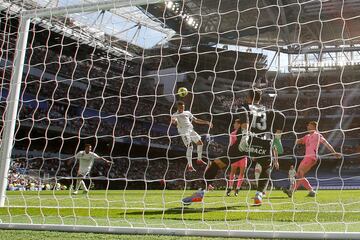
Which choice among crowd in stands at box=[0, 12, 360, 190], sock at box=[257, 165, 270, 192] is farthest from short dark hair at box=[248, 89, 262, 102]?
crowd in stands at box=[0, 12, 360, 190]

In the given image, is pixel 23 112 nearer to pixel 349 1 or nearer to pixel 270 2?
pixel 270 2

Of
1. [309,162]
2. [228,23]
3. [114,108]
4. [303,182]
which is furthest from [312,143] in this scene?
[228,23]

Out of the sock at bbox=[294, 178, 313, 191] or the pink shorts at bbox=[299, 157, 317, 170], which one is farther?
the sock at bbox=[294, 178, 313, 191]

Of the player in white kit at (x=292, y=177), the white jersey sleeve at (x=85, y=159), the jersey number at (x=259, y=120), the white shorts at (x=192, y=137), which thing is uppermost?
the jersey number at (x=259, y=120)

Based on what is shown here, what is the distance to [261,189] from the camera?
18.2ft

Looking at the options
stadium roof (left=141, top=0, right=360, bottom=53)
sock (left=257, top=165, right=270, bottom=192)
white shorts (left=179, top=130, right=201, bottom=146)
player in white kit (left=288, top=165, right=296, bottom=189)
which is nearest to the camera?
sock (left=257, top=165, right=270, bottom=192)

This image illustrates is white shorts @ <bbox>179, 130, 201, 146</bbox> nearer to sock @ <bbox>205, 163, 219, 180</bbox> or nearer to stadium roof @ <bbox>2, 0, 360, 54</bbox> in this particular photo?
sock @ <bbox>205, 163, 219, 180</bbox>

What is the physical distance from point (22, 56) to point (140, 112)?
75.4 ft

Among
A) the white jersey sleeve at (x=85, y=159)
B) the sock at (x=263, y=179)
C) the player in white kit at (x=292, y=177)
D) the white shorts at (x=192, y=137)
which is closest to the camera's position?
the sock at (x=263, y=179)

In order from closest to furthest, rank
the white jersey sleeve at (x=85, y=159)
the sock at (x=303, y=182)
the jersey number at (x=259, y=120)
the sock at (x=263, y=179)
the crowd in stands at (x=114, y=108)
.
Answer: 1. the sock at (x=263, y=179)
2. the jersey number at (x=259, y=120)
3. the sock at (x=303, y=182)
4. the white jersey sleeve at (x=85, y=159)
5. the crowd in stands at (x=114, y=108)

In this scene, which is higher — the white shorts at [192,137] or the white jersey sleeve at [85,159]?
the white shorts at [192,137]

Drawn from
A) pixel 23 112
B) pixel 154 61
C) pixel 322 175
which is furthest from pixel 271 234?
pixel 154 61

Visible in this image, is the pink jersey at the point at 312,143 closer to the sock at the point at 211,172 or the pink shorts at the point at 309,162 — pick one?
the pink shorts at the point at 309,162

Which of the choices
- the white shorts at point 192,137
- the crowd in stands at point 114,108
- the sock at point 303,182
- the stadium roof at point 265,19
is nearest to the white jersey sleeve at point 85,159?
the white shorts at point 192,137
